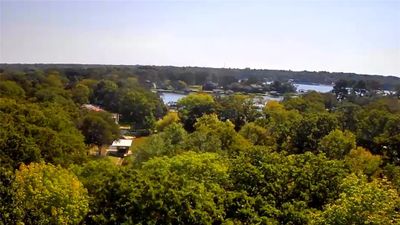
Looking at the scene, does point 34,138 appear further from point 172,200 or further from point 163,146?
point 172,200

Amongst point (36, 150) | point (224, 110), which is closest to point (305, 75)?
point (224, 110)

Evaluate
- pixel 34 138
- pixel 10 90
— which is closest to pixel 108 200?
pixel 34 138

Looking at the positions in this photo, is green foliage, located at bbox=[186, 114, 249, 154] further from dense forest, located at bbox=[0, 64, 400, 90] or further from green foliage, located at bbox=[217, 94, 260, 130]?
dense forest, located at bbox=[0, 64, 400, 90]

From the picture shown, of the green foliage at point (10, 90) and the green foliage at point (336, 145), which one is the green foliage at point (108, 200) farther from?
the green foliage at point (10, 90)

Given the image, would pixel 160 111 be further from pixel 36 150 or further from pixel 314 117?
pixel 36 150

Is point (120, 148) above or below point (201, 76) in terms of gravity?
below

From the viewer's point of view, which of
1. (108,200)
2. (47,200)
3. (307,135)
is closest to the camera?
(108,200)
